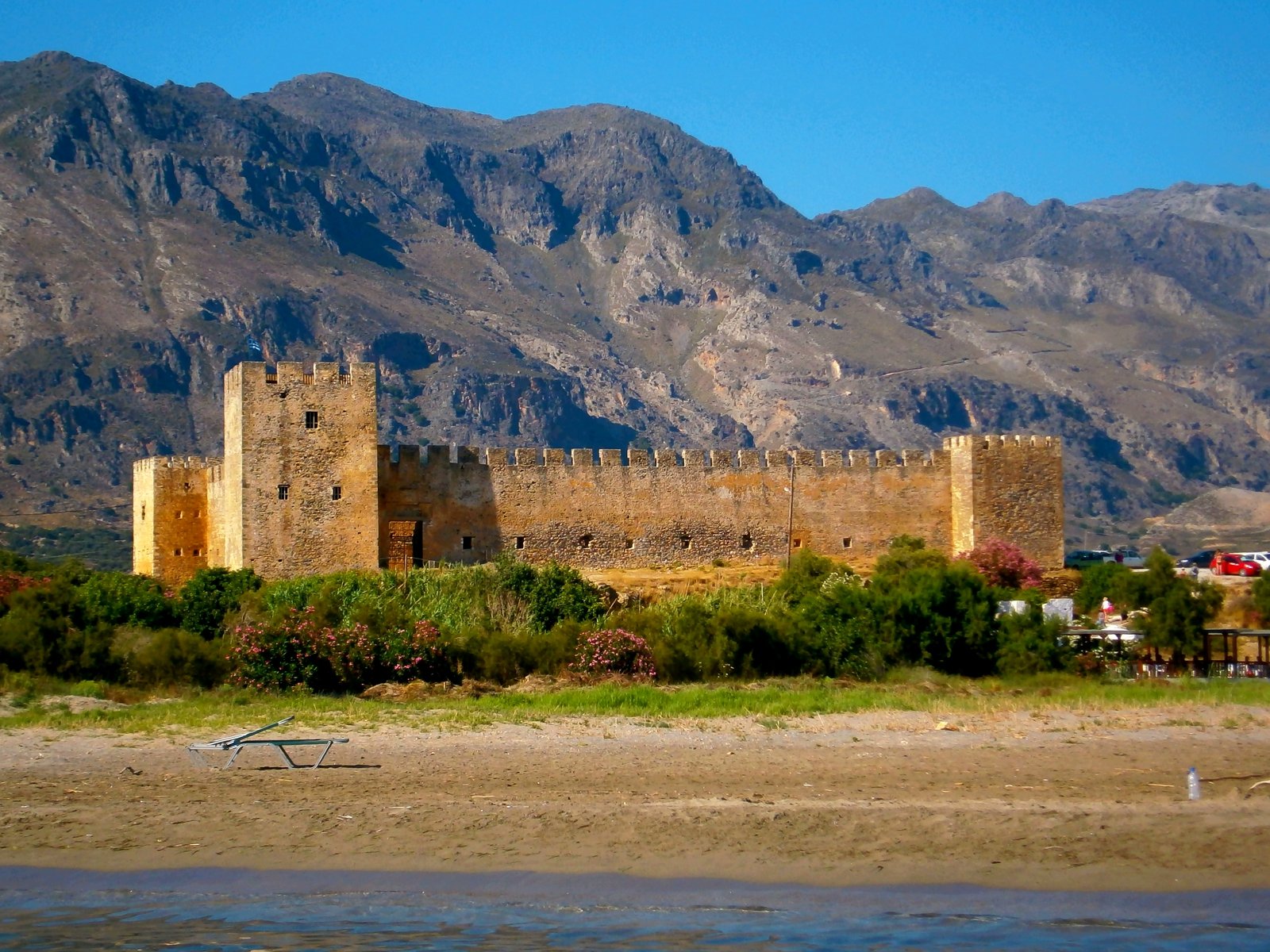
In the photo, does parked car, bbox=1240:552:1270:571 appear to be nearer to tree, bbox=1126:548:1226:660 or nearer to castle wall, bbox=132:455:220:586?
tree, bbox=1126:548:1226:660

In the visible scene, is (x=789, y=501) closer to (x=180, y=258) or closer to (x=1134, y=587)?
(x=1134, y=587)

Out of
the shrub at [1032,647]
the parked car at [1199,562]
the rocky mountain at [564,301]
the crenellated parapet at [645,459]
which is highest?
the rocky mountain at [564,301]

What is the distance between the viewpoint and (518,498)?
3166 centimetres

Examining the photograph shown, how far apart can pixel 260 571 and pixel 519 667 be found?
8.50m

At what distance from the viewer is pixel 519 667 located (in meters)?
21.1

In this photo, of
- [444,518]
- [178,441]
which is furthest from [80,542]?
[444,518]

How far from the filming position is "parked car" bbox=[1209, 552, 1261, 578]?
34559 mm

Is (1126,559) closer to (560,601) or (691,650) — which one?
(560,601)

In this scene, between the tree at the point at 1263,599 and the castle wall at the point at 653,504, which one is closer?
the tree at the point at 1263,599

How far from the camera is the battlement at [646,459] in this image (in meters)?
30.9

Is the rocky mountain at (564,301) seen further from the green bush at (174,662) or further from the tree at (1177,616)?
the tree at (1177,616)

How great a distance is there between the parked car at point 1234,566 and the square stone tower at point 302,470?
1675 centimetres

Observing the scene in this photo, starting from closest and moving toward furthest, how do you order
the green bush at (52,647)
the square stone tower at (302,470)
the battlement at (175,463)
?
the green bush at (52,647) → the square stone tower at (302,470) → the battlement at (175,463)

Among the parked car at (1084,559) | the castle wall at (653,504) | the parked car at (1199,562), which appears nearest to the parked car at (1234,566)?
the parked car at (1199,562)
